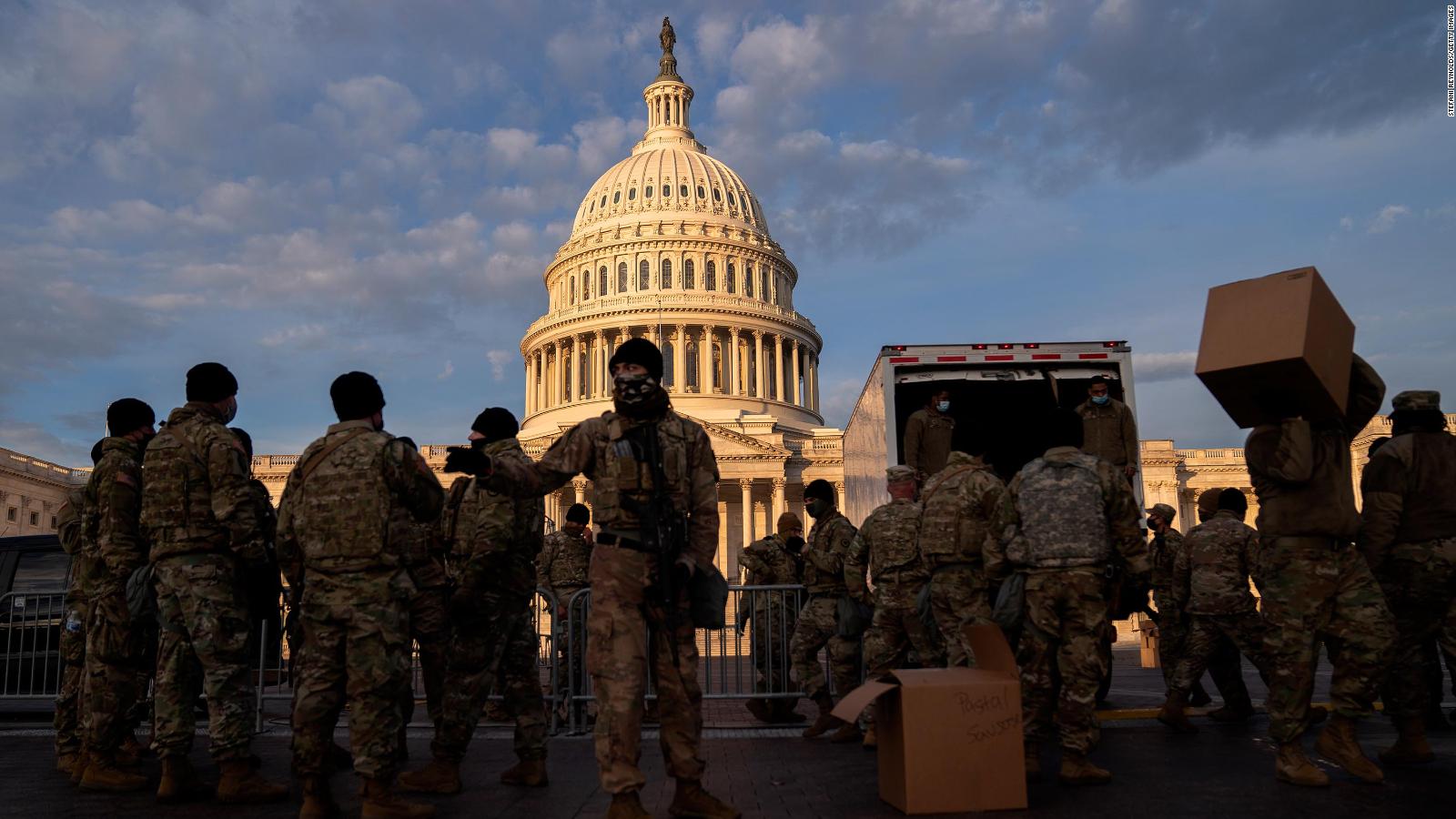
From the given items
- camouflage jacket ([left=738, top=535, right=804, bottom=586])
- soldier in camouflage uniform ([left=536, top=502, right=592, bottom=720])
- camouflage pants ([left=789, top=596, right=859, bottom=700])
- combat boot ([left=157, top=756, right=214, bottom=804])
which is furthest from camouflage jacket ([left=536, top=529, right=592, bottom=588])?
combat boot ([left=157, top=756, right=214, bottom=804])

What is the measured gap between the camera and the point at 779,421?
74062mm

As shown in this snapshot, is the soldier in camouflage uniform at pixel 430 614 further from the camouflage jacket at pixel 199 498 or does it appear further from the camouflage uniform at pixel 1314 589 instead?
the camouflage uniform at pixel 1314 589

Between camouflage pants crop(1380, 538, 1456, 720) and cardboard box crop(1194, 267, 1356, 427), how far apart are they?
1.67 metres

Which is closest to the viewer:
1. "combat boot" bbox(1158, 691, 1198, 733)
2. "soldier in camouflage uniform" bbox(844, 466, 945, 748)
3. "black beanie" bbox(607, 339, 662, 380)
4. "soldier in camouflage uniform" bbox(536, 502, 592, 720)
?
"black beanie" bbox(607, 339, 662, 380)

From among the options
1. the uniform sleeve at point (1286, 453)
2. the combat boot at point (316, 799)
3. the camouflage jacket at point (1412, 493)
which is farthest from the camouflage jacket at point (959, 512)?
the combat boot at point (316, 799)

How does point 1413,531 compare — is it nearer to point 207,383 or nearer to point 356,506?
point 356,506

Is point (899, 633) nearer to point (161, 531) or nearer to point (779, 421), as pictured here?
point (161, 531)

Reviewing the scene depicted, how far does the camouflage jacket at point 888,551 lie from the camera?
28.1ft

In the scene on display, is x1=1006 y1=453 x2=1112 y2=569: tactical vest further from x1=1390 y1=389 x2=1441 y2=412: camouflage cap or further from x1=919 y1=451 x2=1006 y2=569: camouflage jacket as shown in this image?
x1=1390 y1=389 x2=1441 y2=412: camouflage cap

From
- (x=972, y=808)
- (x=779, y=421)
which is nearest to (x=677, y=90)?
(x=779, y=421)

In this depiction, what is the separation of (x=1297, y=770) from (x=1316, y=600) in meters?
0.99

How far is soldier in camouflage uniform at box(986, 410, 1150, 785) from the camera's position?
6438 mm

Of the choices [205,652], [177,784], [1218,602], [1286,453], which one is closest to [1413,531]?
[1286,453]

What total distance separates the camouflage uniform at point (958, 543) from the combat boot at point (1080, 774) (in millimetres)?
1185
